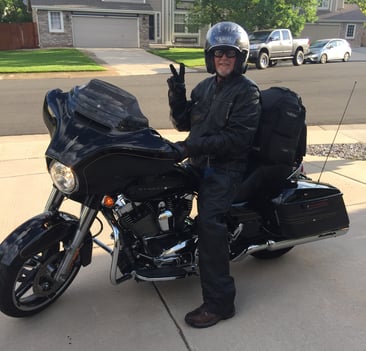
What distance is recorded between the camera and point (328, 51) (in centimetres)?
2445

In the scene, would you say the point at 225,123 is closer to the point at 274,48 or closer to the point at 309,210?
the point at 309,210

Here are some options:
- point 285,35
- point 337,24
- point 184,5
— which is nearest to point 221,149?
point 285,35

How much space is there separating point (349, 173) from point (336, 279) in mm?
2753

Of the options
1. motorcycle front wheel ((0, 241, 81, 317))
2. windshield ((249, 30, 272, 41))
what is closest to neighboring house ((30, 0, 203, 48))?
windshield ((249, 30, 272, 41))

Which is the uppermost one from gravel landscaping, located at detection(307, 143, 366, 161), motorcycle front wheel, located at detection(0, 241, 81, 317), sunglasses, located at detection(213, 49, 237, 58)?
sunglasses, located at detection(213, 49, 237, 58)

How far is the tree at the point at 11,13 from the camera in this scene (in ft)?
109

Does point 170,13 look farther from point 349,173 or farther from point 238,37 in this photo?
point 238,37

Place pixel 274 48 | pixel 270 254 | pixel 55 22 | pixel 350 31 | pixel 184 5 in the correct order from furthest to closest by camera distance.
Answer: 1. pixel 350 31
2. pixel 184 5
3. pixel 55 22
4. pixel 274 48
5. pixel 270 254

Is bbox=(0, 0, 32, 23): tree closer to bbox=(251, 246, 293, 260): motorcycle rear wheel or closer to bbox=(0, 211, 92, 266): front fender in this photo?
bbox=(251, 246, 293, 260): motorcycle rear wheel

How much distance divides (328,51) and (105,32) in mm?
16276

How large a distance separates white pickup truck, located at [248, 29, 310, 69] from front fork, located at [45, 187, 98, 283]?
1860cm

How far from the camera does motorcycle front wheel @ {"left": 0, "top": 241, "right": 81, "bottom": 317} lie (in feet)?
8.36

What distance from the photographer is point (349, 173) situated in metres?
5.74

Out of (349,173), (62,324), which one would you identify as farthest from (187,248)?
(349,173)
